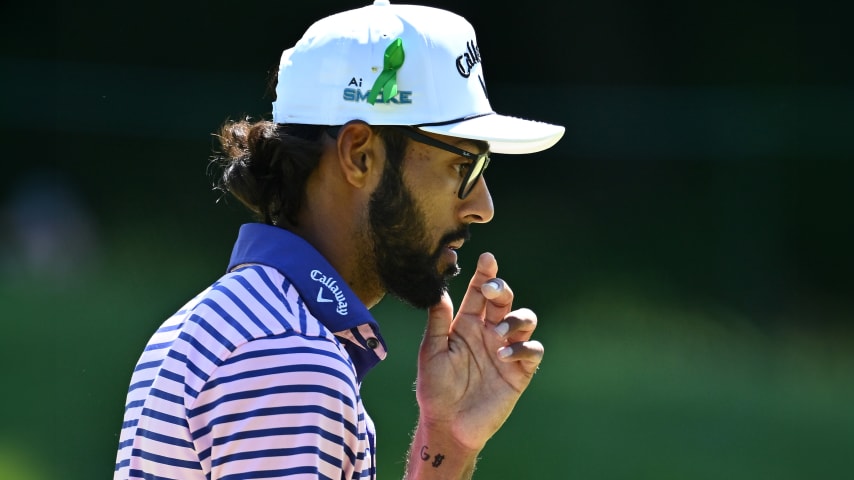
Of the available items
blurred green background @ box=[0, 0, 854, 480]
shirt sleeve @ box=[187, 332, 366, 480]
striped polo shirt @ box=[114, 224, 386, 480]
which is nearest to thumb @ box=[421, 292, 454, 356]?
striped polo shirt @ box=[114, 224, 386, 480]

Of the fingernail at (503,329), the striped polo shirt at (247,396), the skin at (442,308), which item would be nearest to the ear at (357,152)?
the skin at (442,308)

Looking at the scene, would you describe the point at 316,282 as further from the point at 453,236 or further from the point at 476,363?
the point at 476,363

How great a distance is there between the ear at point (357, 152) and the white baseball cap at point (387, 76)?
2 cm

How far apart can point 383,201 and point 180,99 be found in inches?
152

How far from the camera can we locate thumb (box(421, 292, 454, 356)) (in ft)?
6.41

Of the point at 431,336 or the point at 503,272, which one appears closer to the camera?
the point at 431,336

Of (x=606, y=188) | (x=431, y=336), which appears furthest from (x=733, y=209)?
(x=431, y=336)

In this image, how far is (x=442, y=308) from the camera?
1.96 metres

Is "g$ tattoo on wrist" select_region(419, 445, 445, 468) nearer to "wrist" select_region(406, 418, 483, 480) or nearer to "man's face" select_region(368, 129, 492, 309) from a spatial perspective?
"wrist" select_region(406, 418, 483, 480)

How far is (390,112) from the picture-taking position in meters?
1.68

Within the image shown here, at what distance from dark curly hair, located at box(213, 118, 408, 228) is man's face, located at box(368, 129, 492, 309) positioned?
4 cm

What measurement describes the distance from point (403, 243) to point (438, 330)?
0.90 feet

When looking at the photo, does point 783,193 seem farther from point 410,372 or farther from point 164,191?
point 164,191

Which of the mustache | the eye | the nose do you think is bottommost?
the mustache
